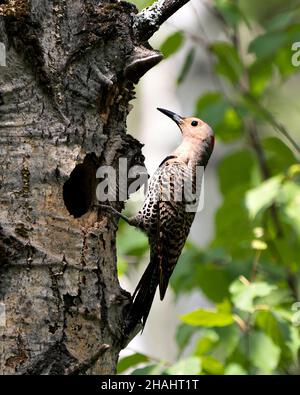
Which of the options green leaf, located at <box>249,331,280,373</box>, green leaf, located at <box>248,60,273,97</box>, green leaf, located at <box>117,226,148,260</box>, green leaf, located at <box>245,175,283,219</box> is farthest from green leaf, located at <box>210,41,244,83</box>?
green leaf, located at <box>249,331,280,373</box>

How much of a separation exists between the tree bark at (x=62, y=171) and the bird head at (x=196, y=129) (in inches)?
68.7

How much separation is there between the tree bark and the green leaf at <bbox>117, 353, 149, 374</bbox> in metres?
1.02

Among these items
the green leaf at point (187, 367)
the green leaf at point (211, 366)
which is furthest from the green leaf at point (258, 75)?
the green leaf at point (187, 367)

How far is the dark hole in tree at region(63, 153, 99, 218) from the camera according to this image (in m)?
3.74

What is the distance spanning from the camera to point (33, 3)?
11.7ft

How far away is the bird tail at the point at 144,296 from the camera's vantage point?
3920 millimetres

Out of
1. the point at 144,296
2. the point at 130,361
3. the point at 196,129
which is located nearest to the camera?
the point at 144,296

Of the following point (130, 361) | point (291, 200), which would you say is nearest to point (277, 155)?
point (291, 200)

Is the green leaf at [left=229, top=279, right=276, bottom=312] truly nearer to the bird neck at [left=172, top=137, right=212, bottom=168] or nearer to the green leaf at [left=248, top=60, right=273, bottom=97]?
the bird neck at [left=172, top=137, right=212, bottom=168]

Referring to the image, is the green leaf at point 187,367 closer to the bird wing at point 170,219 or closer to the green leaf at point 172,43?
the bird wing at point 170,219

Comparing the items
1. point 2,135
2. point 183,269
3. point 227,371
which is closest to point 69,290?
point 2,135

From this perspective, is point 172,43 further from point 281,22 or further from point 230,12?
point 281,22

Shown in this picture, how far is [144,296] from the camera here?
4523 mm

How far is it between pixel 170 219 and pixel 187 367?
1.05 m
